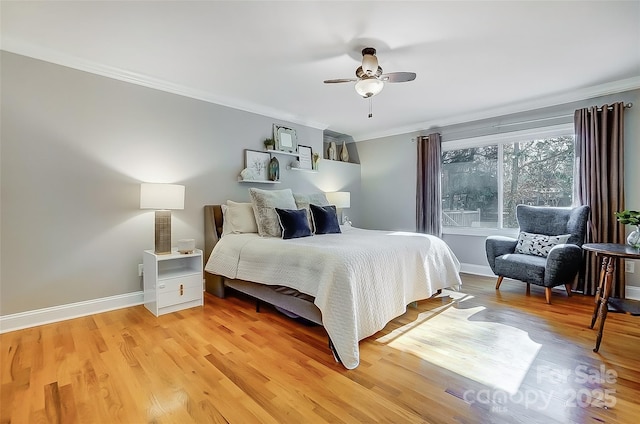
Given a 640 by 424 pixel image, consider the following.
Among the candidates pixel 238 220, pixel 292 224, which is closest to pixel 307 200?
pixel 292 224

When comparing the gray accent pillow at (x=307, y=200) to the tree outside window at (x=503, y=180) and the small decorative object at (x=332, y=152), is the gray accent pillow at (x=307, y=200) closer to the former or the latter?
the small decorative object at (x=332, y=152)

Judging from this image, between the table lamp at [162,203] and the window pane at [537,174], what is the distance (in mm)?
4263

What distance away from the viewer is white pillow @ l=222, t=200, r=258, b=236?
3.41 meters

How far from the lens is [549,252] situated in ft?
10.3

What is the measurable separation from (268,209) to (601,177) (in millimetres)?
3723

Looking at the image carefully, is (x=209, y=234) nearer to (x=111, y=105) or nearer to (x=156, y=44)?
(x=111, y=105)

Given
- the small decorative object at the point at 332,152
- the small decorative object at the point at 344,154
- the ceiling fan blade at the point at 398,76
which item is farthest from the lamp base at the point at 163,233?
the small decorative object at the point at 344,154

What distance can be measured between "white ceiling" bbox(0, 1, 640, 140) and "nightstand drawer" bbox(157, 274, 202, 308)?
2.08 meters

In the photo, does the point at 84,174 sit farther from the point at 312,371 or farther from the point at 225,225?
the point at 312,371

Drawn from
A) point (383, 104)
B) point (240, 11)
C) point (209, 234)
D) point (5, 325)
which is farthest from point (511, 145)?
point (5, 325)

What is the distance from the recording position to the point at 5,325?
2.45 meters

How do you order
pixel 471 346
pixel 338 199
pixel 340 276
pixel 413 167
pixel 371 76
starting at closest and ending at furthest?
pixel 340 276 → pixel 471 346 → pixel 371 76 → pixel 338 199 → pixel 413 167

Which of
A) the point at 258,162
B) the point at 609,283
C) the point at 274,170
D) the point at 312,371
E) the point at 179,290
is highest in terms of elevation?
the point at 258,162

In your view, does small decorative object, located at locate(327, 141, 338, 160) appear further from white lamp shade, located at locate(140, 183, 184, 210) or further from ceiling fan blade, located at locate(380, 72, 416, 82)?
white lamp shade, located at locate(140, 183, 184, 210)
